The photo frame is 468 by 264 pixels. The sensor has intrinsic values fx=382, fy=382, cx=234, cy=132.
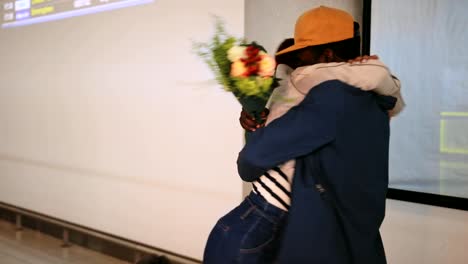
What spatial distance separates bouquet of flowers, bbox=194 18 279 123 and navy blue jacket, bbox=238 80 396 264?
3.3 inches

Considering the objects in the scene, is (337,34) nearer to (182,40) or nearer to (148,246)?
(182,40)

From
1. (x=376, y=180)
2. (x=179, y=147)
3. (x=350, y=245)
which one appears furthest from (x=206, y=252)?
(x=179, y=147)

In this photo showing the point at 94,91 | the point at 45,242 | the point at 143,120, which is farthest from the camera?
the point at 45,242

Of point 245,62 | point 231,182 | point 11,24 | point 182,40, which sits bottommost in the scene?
point 231,182

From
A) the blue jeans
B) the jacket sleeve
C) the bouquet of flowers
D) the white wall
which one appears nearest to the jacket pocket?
the blue jeans

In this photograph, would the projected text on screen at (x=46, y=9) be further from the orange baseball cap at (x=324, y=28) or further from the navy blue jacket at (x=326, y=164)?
the navy blue jacket at (x=326, y=164)

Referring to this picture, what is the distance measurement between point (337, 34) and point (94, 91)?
6.90ft

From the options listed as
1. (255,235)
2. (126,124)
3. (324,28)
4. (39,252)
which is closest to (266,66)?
(324,28)

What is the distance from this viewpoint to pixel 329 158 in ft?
2.78

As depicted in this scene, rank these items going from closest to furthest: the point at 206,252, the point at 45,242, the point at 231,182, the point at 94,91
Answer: the point at 206,252, the point at 231,182, the point at 94,91, the point at 45,242

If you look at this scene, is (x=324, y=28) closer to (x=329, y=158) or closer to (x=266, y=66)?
(x=266, y=66)

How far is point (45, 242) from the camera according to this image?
2891 millimetres

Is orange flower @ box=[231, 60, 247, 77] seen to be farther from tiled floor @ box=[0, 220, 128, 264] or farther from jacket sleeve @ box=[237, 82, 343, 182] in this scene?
tiled floor @ box=[0, 220, 128, 264]

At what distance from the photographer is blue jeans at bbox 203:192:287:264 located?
0.93 m
